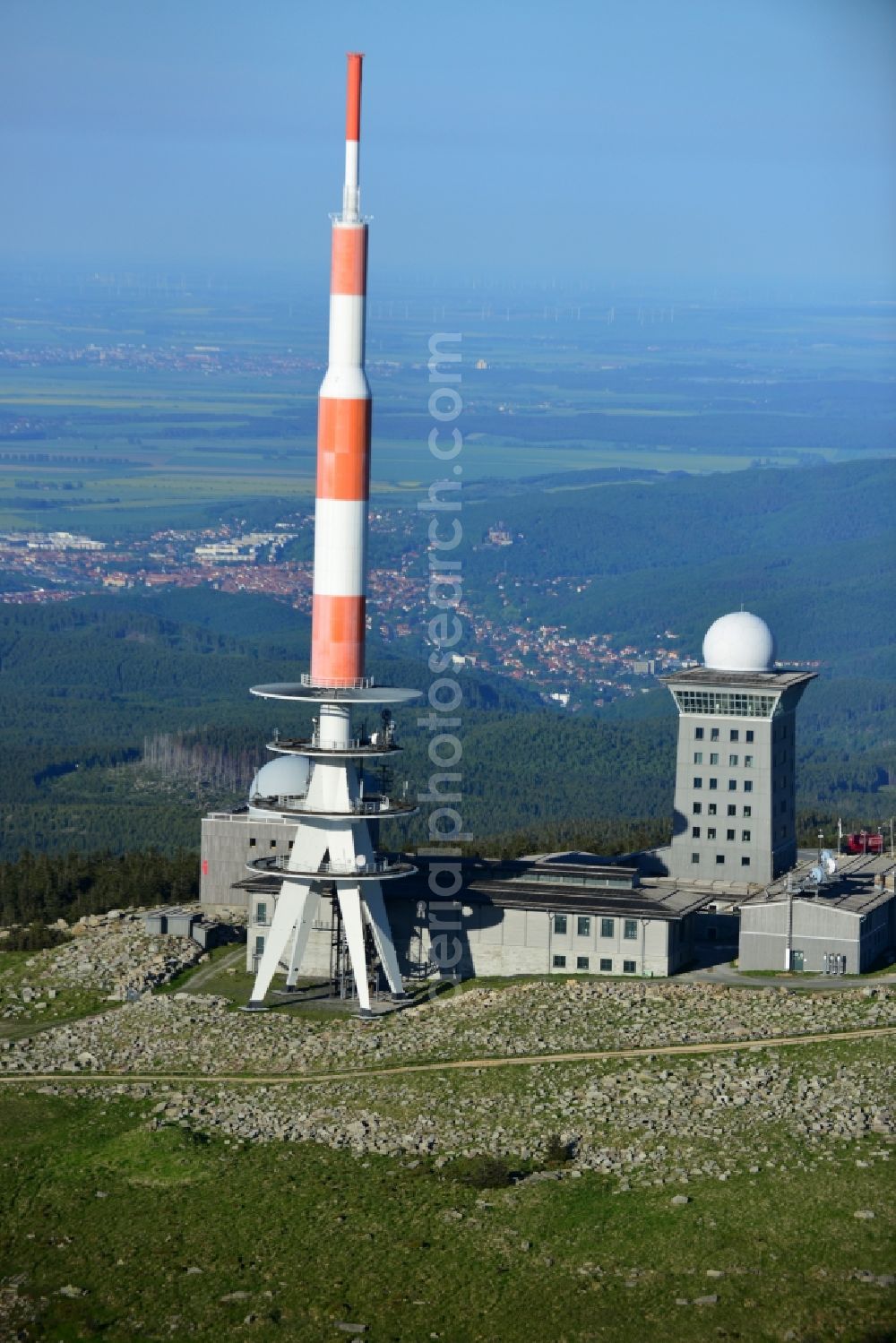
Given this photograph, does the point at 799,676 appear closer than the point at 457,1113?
No

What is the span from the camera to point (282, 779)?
100188 millimetres

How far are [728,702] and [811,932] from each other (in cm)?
1623

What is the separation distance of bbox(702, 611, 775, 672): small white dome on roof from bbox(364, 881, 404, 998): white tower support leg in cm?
2367

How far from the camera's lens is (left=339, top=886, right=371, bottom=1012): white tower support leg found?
86750 millimetres

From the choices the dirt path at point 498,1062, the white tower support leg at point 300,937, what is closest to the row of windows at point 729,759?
the white tower support leg at point 300,937

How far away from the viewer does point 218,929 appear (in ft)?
324

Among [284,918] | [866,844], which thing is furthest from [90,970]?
[866,844]

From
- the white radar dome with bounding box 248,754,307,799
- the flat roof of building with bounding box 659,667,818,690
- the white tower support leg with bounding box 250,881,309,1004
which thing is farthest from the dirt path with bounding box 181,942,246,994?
the flat roof of building with bounding box 659,667,818,690

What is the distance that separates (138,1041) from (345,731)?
12.4 m

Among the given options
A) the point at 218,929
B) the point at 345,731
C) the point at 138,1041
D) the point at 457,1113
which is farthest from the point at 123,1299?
the point at 218,929

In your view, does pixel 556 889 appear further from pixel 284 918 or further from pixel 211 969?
pixel 211 969

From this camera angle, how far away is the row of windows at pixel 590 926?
90375 millimetres

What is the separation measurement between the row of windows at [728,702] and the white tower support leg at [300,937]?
20.1 metres

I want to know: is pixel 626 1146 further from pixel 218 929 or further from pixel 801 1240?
pixel 218 929
